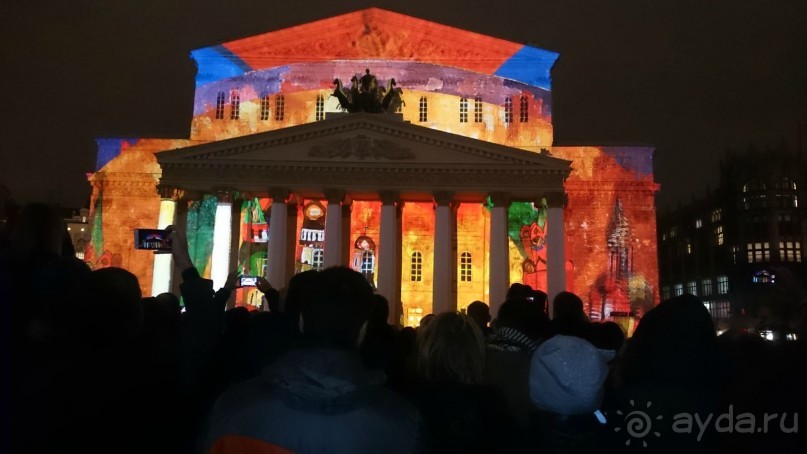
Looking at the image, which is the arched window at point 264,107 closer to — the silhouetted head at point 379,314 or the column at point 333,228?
the column at point 333,228

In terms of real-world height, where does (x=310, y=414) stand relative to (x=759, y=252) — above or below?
below

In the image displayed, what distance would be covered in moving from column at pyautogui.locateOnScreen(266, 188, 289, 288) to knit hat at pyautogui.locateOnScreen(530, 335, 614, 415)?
2843 centimetres

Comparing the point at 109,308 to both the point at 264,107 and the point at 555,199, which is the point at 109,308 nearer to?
the point at 555,199

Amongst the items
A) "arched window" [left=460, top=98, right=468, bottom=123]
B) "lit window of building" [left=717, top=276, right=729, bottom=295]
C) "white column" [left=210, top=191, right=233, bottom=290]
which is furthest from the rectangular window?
"lit window of building" [left=717, top=276, right=729, bottom=295]

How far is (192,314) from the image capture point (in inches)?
170

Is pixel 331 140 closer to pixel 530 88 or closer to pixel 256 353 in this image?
pixel 530 88

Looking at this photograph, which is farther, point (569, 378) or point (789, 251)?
point (789, 251)

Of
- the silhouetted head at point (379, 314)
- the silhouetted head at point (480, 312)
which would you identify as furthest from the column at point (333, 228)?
the silhouetted head at point (379, 314)

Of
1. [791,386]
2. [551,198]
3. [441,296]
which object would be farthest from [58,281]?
[551,198]

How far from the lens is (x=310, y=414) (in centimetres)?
293

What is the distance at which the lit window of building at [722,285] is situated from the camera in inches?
3019

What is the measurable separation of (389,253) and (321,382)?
28649 mm

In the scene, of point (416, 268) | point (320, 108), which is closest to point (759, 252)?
point (416, 268)

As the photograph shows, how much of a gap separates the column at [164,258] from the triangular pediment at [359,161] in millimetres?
585
